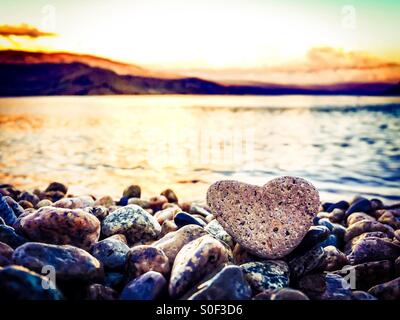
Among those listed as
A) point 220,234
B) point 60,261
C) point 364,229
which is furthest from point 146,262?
point 364,229

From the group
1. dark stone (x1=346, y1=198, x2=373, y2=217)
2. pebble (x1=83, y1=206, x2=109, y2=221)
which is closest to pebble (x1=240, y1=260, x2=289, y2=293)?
pebble (x1=83, y1=206, x2=109, y2=221)

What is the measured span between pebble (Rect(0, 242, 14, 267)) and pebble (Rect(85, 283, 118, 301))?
0.66 meters

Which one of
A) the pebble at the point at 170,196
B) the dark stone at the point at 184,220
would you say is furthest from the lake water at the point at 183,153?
the dark stone at the point at 184,220

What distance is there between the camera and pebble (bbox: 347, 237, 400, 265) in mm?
3754

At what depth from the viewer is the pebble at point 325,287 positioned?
3.06 metres

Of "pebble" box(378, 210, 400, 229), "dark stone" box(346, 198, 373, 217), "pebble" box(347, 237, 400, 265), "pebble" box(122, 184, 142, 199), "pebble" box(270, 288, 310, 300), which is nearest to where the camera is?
"pebble" box(270, 288, 310, 300)

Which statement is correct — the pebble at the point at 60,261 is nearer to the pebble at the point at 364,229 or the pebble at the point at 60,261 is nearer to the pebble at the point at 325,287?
the pebble at the point at 325,287

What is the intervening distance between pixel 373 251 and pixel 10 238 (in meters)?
3.41

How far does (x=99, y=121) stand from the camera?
22.4 m

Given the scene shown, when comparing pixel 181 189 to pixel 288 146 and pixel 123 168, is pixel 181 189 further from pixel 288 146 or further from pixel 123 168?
pixel 288 146

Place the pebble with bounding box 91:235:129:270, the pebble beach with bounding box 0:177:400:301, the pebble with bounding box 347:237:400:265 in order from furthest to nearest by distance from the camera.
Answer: the pebble with bounding box 347:237:400:265, the pebble with bounding box 91:235:129:270, the pebble beach with bounding box 0:177:400:301

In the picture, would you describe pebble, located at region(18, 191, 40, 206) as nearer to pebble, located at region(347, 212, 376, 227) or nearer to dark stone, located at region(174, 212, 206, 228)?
dark stone, located at region(174, 212, 206, 228)
